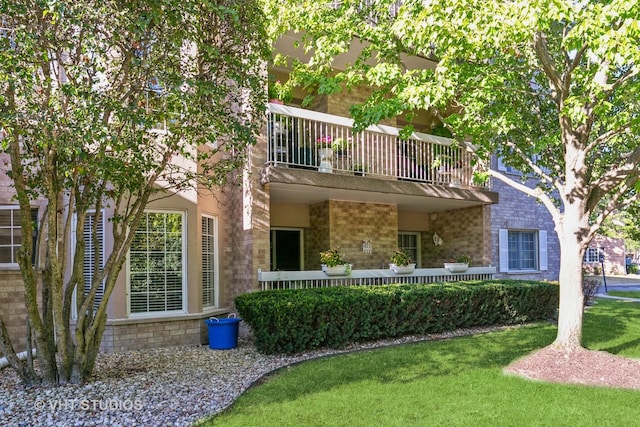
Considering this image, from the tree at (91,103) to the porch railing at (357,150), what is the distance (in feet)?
8.67

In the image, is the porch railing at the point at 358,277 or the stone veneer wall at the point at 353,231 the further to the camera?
the stone veneer wall at the point at 353,231

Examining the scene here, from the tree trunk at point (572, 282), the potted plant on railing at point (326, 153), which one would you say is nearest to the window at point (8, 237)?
the potted plant on railing at point (326, 153)

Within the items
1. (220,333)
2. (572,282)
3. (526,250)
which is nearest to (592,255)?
(526,250)

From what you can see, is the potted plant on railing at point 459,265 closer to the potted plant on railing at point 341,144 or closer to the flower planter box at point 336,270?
the flower planter box at point 336,270

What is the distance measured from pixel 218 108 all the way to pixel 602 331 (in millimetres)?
9089

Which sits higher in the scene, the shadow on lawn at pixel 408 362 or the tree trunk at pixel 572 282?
the tree trunk at pixel 572 282

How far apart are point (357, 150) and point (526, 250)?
8.06 metres

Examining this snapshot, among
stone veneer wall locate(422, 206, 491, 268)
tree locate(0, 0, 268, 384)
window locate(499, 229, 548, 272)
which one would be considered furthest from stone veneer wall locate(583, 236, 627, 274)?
tree locate(0, 0, 268, 384)

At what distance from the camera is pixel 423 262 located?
586 inches

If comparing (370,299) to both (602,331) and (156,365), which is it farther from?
(602,331)

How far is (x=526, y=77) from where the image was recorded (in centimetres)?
934

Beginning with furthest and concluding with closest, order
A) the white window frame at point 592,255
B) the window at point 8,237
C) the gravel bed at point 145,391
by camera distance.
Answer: the white window frame at point 592,255
the window at point 8,237
the gravel bed at point 145,391

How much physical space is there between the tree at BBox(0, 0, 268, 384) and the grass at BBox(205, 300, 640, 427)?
111 inches

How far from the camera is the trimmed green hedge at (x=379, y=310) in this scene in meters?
7.89
